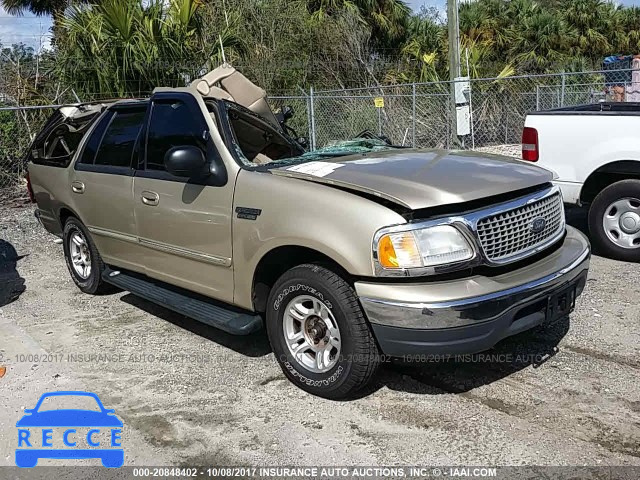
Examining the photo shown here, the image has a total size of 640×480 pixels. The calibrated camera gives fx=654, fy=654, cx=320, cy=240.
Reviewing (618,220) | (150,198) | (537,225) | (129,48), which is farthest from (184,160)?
(129,48)

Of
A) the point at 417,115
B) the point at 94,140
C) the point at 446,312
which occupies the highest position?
the point at 417,115

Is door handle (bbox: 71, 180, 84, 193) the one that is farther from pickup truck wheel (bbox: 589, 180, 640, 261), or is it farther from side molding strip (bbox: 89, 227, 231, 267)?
pickup truck wheel (bbox: 589, 180, 640, 261)

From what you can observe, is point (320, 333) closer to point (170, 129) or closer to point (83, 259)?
point (170, 129)

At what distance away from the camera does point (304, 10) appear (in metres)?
17.6

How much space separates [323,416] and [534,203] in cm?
175

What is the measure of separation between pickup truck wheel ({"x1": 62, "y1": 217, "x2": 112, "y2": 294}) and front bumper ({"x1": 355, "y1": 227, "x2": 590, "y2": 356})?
328 cm

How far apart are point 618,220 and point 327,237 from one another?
13.5 feet

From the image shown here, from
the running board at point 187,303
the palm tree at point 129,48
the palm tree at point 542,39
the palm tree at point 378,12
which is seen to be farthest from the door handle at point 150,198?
the palm tree at point 542,39

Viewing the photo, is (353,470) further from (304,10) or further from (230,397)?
(304,10)

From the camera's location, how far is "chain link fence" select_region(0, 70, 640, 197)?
38.4 feet

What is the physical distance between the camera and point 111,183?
5219mm

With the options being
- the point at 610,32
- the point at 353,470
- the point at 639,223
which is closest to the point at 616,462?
the point at 353,470

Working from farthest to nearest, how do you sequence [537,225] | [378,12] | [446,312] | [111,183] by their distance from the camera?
[378,12], [111,183], [537,225], [446,312]

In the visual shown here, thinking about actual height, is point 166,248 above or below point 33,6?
below
